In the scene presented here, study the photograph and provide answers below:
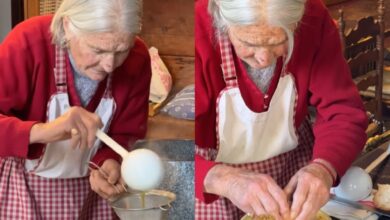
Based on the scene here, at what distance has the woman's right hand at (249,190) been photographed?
508 mm

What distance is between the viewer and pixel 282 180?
1.88ft

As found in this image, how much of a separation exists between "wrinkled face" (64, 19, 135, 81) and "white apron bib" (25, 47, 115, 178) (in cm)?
1

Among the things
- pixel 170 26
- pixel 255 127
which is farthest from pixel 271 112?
pixel 170 26

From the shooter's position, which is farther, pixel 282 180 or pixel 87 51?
pixel 282 180

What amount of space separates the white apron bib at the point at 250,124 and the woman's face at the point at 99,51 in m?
0.10

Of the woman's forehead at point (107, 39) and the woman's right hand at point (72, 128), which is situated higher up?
the woman's forehead at point (107, 39)

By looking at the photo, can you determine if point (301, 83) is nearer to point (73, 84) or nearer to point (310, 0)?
point (310, 0)

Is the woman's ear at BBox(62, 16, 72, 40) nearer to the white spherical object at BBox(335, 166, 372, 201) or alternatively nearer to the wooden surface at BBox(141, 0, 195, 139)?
the wooden surface at BBox(141, 0, 195, 139)

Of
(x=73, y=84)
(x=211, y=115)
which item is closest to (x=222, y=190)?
(x=211, y=115)

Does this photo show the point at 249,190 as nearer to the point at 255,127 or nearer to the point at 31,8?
the point at 255,127

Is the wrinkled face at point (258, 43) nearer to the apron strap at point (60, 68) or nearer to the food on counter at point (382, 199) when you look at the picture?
the apron strap at point (60, 68)

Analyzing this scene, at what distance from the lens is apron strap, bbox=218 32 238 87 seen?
0.51m

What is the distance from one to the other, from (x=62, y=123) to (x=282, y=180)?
0.78 feet

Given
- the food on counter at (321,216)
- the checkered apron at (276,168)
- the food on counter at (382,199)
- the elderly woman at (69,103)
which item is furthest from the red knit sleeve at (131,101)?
the food on counter at (382,199)
